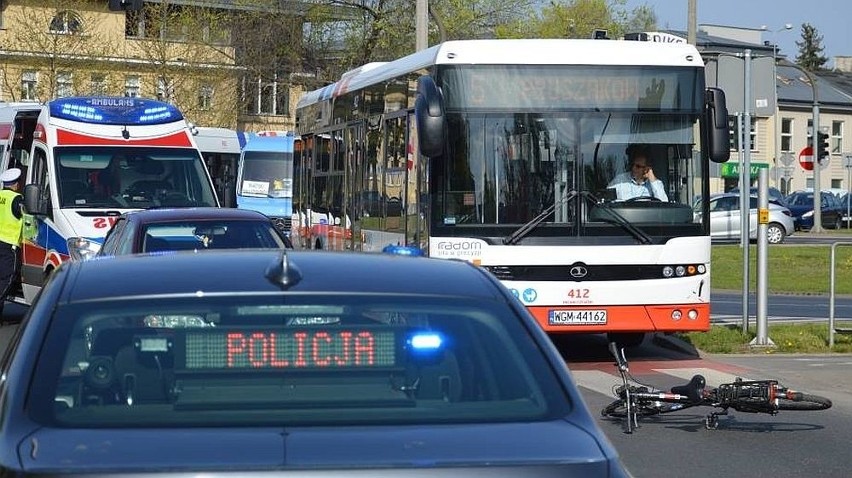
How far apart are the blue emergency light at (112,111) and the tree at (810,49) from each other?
12415cm

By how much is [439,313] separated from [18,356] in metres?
1.17

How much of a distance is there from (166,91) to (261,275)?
158 feet

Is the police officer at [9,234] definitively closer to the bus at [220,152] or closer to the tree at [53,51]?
the bus at [220,152]

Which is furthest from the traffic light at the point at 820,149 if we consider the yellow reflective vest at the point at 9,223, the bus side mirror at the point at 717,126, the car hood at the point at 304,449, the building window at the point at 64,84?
the car hood at the point at 304,449

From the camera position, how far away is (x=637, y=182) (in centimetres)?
1474

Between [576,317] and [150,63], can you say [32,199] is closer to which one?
[576,317]

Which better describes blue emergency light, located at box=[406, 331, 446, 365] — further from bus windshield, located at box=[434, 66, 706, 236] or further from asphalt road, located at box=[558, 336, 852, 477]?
bus windshield, located at box=[434, 66, 706, 236]

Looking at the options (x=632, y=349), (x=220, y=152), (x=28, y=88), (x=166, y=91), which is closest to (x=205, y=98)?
(x=166, y=91)

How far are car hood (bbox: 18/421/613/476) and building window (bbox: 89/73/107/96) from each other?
4967cm

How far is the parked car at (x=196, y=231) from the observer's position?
42.3 ft

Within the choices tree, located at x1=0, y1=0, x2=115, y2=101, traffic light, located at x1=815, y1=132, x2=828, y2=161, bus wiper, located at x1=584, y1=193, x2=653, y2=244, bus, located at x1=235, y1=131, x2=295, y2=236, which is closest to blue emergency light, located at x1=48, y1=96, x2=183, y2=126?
bus wiper, located at x1=584, y1=193, x2=653, y2=244

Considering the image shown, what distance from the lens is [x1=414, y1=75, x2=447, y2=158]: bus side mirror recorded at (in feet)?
46.2

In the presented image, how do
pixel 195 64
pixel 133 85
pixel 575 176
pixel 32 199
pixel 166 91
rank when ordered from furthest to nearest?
pixel 133 85 < pixel 195 64 < pixel 166 91 < pixel 32 199 < pixel 575 176

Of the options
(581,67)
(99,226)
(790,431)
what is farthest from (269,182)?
(790,431)
